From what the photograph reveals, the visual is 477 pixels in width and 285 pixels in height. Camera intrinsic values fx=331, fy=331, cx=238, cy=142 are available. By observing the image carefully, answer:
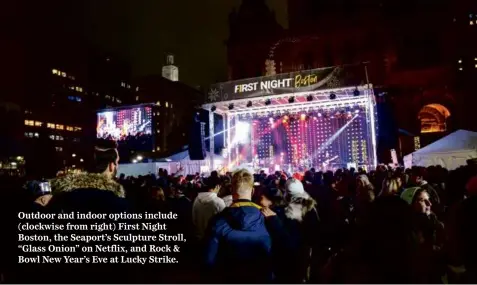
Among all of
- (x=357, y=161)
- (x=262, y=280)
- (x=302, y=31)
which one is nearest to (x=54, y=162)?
(x=262, y=280)

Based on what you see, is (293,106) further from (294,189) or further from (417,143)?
(294,189)

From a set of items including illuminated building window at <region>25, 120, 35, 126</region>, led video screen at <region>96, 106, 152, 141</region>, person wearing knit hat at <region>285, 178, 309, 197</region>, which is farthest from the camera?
illuminated building window at <region>25, 120, 35, 126</region>

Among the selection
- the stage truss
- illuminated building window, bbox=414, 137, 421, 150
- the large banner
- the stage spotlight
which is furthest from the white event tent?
illuminated building window, bbox=414, 137, 421, 150

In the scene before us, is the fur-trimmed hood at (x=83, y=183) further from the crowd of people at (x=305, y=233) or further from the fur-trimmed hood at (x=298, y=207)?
the fur-trimmed hood at (x=298, y=207)

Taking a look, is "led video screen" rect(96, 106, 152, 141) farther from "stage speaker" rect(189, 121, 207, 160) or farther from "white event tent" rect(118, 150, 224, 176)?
"stage speaker" rect(189, 121, 207, 160)

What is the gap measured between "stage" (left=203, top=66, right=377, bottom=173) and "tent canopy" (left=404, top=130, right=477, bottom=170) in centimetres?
258

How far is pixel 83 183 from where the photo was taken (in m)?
2.85

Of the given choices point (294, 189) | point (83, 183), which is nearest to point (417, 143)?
point (294, 189)

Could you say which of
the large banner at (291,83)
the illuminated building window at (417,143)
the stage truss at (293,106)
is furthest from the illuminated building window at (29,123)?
the illuminated building window at (417,143)

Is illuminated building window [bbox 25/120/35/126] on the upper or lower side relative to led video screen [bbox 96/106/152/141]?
upper

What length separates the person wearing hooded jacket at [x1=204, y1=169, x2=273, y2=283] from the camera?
9.50 feet

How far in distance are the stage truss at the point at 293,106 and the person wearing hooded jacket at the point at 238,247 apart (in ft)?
43.2

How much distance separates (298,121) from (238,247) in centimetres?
2026

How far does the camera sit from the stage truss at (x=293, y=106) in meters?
15.8
